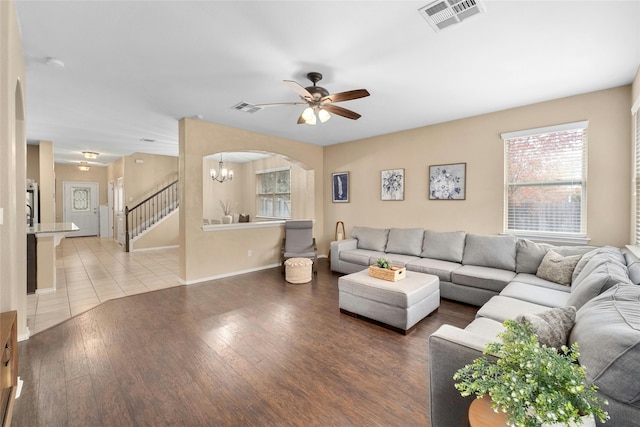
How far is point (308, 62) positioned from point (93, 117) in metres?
3.94

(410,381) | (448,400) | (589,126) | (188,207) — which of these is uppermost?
(589,126)

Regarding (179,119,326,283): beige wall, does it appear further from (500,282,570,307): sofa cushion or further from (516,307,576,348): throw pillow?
(516,307,576,348): throw pillow

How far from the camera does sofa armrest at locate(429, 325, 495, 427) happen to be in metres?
1.44

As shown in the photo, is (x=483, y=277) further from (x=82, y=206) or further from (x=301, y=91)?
(x=82, y=206)

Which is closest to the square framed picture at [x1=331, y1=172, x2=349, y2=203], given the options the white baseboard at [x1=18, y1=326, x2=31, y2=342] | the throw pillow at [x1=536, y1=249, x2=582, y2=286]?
the throw pillow at [x1=536, y1=249, x2=582, y2=286]

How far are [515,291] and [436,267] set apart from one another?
3.85ft

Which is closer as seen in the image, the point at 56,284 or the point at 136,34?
the point at 136,34

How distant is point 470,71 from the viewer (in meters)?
2.95

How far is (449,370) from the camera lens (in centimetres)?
148

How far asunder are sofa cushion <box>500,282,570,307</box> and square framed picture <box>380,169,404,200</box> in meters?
2.65

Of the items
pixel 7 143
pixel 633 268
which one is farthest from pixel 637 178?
pixel 7 143

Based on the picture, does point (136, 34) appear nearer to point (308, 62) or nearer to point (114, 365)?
point (308, 62)

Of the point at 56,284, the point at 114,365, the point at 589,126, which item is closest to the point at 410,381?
the point at 114,365

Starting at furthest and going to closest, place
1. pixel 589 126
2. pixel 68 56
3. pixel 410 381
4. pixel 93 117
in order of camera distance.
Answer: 1. pixel 93 117
2. pixel 589 126
3. pixel 68 56
4. pixel 410 381
